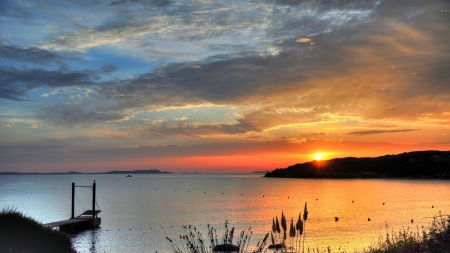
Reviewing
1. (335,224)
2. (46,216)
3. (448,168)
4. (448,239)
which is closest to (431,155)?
(448,168)

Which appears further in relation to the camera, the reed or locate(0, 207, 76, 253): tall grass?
locate(0, 207, 76, 253): tall grass

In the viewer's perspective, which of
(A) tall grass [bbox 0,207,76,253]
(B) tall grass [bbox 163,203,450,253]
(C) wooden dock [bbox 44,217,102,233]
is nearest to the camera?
(B) tall grass [bbox 163,203,450,253]

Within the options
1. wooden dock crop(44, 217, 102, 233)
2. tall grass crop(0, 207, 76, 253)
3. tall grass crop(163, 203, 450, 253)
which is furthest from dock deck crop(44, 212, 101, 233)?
tall grass crop(0, 207, 76, 253)

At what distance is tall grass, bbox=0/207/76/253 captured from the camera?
40.6 ft

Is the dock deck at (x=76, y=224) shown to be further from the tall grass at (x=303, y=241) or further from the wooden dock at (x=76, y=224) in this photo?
the tall grass at (x=303, y=241)

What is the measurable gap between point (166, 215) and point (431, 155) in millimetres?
175111

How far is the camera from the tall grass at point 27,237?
12367mm

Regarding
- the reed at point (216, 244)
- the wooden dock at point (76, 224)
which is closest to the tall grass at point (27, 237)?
the reed at point (216, 244)

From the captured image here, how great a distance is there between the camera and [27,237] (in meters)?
12.7

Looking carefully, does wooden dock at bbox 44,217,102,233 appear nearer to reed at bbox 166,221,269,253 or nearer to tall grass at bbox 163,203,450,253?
reed at bbox 166,221,269,253

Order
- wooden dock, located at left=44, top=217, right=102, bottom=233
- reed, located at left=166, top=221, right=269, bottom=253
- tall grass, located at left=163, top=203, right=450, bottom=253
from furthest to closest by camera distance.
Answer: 1. wooden dock, located at left=44, top=217, right=102, bottom=233
2. tall grass, located at left=163, top=203, right=450, bottom=253
3. reed, located at left=166, top=221, right=269, bottom=253

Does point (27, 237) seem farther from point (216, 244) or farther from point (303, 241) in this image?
point (303, 241)

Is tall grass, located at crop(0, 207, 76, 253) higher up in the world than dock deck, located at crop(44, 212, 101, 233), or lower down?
higher up

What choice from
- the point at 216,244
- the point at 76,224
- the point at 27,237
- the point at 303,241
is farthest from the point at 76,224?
the point at 303,241
